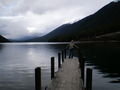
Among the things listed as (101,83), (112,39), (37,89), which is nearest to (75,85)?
(37,89)

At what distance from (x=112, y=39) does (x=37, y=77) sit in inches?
6004

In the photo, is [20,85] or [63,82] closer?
[63,82]

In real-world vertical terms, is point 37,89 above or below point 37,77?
below

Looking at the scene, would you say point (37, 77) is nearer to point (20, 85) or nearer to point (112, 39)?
point (20, 85)

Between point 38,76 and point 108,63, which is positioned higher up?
point 38,76

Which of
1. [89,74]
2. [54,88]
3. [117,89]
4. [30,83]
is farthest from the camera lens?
[30,83]

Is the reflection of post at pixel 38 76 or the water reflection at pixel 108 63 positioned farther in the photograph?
the water reflection at pixel 108 63

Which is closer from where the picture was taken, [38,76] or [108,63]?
[38,76]

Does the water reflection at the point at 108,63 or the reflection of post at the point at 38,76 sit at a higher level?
the reflection of post at the point at 38,76

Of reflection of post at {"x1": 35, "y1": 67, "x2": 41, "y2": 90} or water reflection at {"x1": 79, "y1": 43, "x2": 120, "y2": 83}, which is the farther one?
water reflection at {"x1": 79, "y1": 43, "x2": 120, "y2": 83}

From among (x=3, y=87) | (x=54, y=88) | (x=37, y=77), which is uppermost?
(x=37, y=77)

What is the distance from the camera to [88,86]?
10.7 meters

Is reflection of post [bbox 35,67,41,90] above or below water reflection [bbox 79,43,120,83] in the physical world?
above

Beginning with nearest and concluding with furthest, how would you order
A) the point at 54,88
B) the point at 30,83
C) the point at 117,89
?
the point at 54,88 → the point at 117,89 → the point at 30,83
